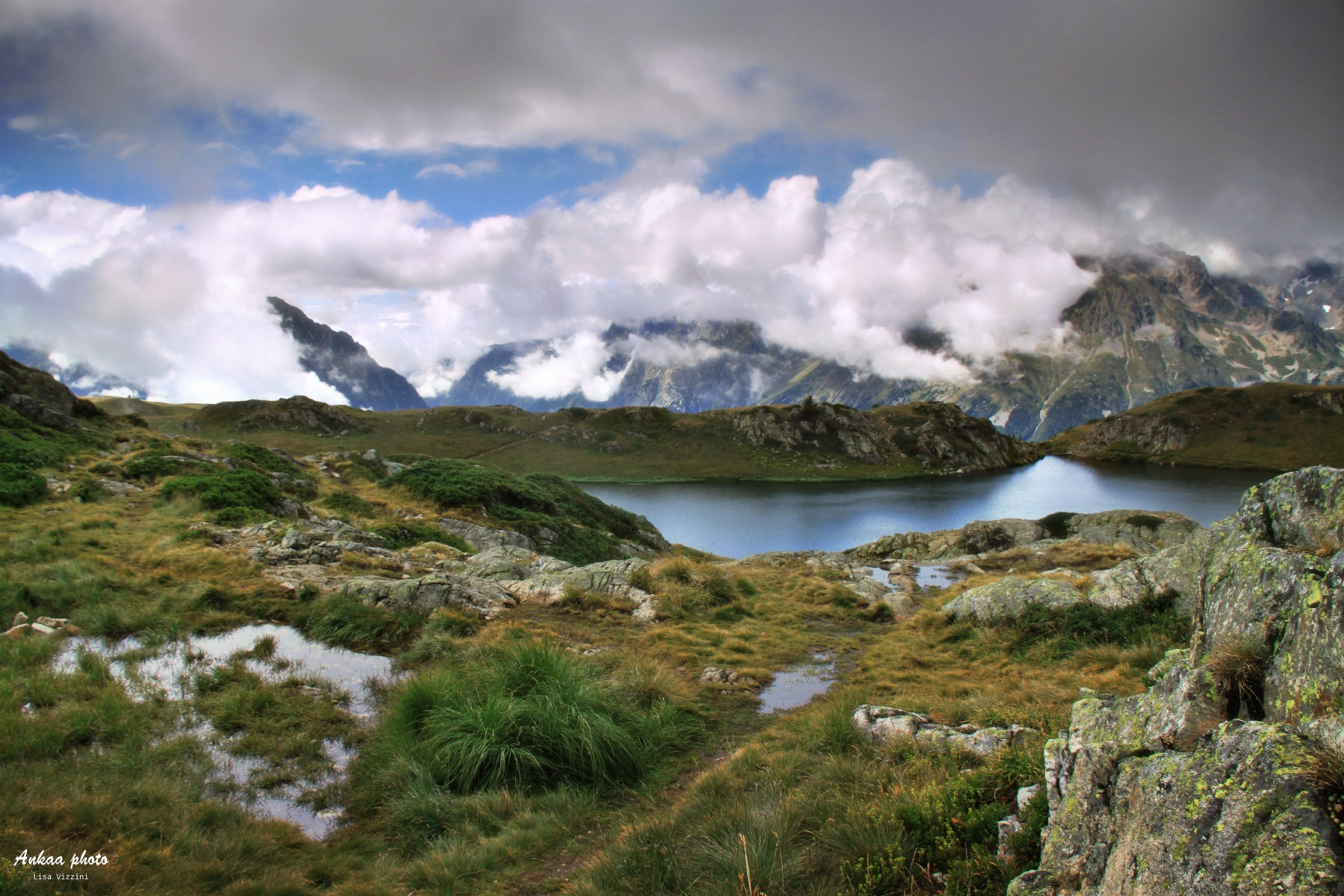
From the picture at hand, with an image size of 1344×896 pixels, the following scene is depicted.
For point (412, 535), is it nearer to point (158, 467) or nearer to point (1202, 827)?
point (158, 467)

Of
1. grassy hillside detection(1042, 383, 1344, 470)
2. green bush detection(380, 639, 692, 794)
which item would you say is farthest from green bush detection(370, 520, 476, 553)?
grassy hillside detection(1042, 383, 1344, 470)

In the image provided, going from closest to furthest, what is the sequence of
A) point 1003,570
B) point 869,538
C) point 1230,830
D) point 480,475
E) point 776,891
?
point 1230,830
point 776,891
point 1003,570
point 480,475
point 869,538

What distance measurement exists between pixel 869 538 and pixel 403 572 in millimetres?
60922

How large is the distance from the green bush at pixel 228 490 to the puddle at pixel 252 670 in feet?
34.8

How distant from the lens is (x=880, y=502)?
9925 cm

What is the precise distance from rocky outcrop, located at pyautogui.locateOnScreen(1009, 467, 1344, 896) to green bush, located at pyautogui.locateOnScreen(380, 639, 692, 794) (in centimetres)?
495

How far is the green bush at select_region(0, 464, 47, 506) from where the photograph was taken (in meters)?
16.4

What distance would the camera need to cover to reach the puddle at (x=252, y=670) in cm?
661

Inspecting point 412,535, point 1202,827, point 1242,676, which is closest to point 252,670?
point 1202,827

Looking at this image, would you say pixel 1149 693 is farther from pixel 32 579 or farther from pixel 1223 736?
pixel 32 579

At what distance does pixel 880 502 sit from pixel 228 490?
94.7 metres

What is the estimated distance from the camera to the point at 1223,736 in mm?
3523

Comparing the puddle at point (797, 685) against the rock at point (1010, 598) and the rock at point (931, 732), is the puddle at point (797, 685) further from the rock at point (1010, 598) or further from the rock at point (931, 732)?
the rock at point (1010, 598)

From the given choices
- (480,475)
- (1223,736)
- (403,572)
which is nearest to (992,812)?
(1223,736)
